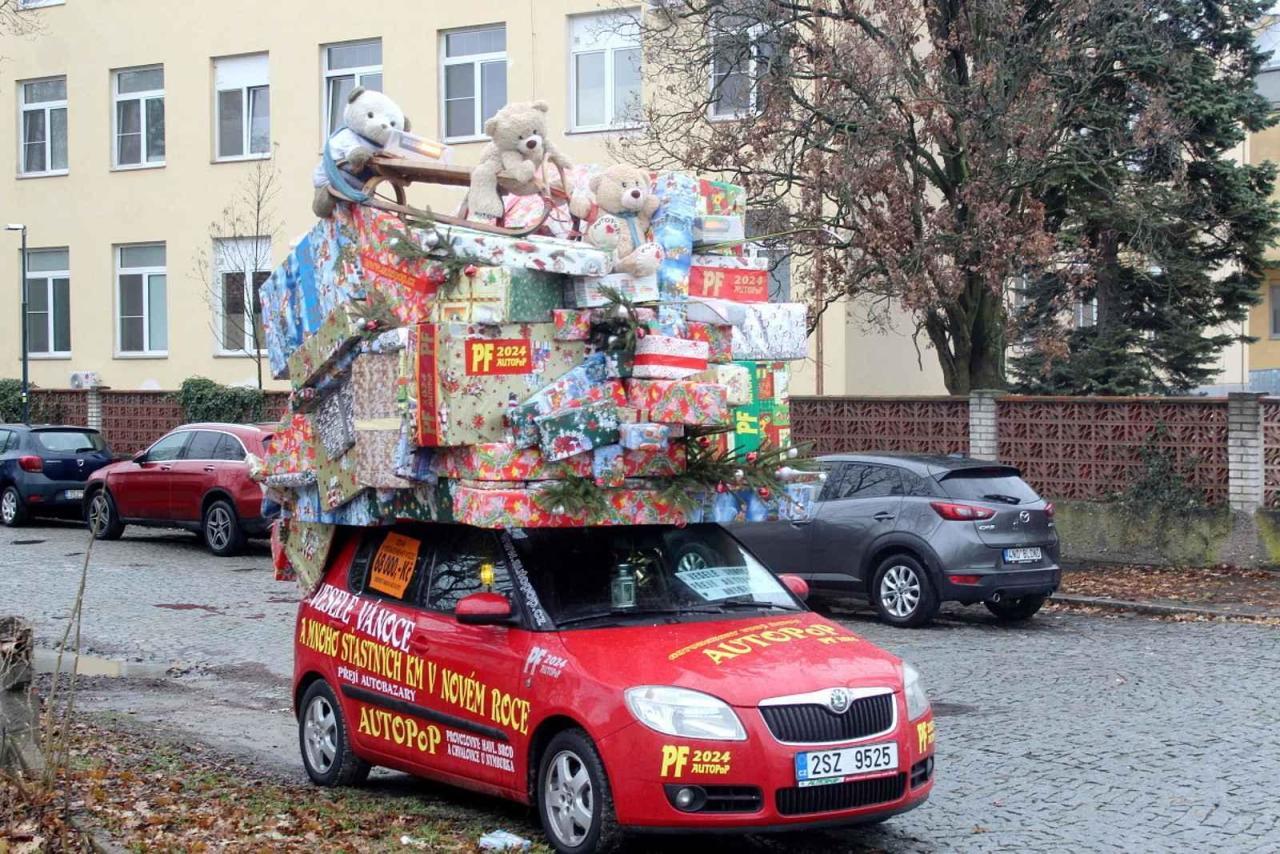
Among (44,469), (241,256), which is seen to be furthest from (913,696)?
(241,256)

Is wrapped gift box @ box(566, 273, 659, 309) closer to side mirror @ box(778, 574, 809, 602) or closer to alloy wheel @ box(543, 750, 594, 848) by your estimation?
side mirror @ box(778, 574, 809, 602)

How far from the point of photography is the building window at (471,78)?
2873cm

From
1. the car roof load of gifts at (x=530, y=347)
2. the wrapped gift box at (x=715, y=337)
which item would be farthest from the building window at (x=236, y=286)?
the wrapped gift box at (x=715, y=337)

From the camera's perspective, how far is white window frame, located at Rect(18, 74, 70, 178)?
112ft

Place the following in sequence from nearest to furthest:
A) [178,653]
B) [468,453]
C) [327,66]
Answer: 1. [468,453]
2. [178,653]
3. [327,66]

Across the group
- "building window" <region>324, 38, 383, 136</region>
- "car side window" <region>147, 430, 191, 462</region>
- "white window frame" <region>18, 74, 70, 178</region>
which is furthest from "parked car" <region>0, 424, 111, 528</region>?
"white window frame" <region>18, 74, 70, 178</region>

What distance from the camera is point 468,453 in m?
6.96

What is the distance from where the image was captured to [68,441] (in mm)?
24984

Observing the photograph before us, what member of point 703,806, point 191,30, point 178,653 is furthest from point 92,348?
point 703,806

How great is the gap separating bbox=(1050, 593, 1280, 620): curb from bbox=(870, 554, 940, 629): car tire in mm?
2535

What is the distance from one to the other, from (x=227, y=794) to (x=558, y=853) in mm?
2100

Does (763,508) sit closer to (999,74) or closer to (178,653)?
(178,653)

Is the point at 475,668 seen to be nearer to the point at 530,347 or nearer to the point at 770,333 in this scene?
the point at 530,347

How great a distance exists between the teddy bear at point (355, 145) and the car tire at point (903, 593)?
300 inches
